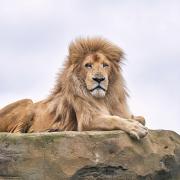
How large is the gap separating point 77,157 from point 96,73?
1.74m

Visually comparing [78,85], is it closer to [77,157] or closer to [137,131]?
[137,131]

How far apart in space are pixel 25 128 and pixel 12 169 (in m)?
2.23

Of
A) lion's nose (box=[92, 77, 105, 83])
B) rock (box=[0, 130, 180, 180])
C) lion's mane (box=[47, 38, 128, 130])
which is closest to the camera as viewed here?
rock (box=[0, 130, 180, 180])

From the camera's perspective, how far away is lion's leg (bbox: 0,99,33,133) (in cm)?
1420

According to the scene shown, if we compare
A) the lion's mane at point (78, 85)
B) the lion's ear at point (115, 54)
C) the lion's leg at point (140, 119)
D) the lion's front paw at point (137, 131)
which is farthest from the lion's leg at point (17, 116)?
the lion's front paw at point (137, 131)

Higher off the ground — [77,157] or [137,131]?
[137,131]

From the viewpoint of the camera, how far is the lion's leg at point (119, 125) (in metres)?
12.5

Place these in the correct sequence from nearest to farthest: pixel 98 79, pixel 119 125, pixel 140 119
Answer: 1. pixel 119 125
2. pixel 98 79
3. pixel 140 119

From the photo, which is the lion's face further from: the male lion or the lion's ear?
the lion's ear

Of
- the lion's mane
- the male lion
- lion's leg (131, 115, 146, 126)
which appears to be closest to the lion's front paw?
the male lion

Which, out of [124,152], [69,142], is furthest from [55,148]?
[124,152]

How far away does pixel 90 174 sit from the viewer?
12.3 meters

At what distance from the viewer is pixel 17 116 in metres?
14.3

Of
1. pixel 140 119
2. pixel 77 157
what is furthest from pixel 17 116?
pixel 77 157
